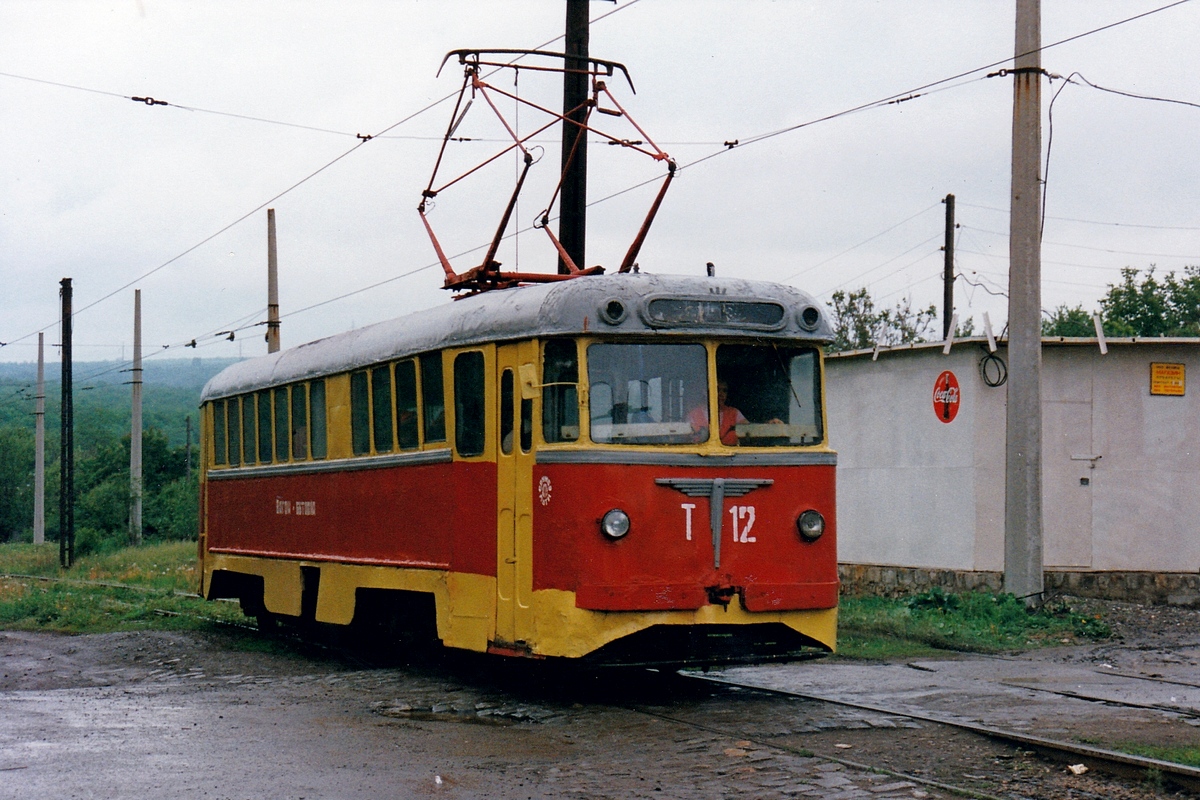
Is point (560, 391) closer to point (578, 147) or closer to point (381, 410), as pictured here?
point (381, 410)

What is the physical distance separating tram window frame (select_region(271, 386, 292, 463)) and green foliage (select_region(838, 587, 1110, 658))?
5666 millimetres

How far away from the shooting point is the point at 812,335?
10266mm

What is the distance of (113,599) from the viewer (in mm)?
23703

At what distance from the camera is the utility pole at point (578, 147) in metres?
15.5

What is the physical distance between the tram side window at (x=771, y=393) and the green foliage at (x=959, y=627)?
3727 mm

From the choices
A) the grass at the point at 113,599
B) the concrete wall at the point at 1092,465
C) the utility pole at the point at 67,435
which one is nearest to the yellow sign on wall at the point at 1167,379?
the concrete wall at the point at 1092,465

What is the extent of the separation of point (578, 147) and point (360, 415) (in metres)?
4.41

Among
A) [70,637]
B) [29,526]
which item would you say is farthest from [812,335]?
[29,526]

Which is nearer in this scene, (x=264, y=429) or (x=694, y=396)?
(x=694, y=396)

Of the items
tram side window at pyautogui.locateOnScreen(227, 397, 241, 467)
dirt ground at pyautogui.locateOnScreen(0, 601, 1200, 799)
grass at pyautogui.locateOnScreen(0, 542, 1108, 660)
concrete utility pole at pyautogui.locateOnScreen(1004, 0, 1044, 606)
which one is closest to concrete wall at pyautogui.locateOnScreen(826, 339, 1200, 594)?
grass at pyautogui.locateOnScreen(0, 542, 1108, 660)

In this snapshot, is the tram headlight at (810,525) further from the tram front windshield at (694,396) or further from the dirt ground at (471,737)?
the dirt ground at (471,737)

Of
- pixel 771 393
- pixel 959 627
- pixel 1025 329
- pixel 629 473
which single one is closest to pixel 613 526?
pixel 629 473

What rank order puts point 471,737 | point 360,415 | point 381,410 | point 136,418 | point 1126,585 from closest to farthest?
point 471,737
point 381,410
point 360,415
point 1126,585
point 136,418

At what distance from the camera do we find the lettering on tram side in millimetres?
13816
